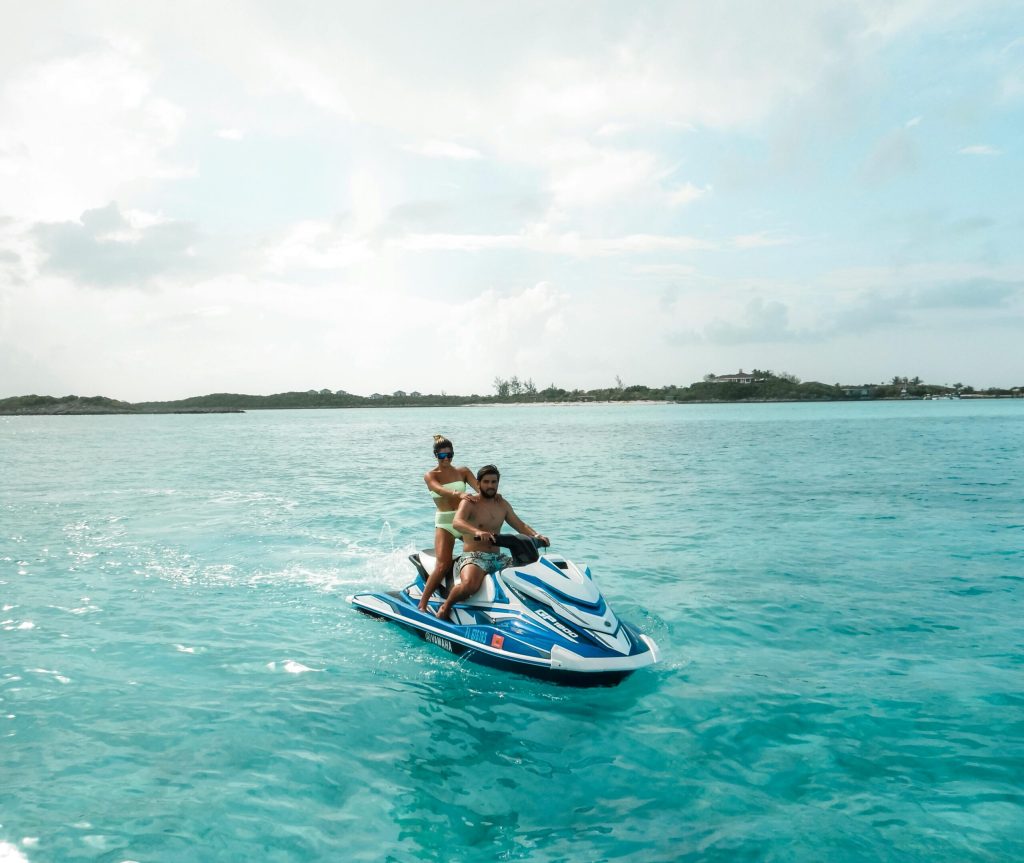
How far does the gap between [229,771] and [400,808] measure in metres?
1.57

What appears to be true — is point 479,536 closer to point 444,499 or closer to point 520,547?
point 520,547

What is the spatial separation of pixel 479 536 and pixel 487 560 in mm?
383

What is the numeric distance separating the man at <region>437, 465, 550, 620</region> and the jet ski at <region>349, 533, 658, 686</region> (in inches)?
5.1

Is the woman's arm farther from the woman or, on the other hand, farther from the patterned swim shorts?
the patterned swim shorts

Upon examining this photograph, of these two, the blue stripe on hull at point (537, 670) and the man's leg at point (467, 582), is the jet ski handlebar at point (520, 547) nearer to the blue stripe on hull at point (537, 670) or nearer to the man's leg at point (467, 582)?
the man's leg at point (467, 582)

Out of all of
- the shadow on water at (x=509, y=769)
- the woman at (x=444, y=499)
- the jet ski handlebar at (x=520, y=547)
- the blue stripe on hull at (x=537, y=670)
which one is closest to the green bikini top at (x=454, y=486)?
the woman at (x=444, y=499)

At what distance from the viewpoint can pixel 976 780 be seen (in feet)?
18.3

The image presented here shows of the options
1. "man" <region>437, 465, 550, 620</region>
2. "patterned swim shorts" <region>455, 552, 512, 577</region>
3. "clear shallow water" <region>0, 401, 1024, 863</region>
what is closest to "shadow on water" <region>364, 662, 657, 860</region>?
"clear shallow water" <region>0, 401, 1024, 863</region>

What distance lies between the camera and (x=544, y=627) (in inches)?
284

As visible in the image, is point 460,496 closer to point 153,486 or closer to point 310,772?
point 310,772

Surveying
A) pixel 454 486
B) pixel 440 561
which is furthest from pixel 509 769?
pixel 454 486

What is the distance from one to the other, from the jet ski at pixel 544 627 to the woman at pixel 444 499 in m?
0.69

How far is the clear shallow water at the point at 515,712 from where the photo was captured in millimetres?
5035

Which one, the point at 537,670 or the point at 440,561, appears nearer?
the point at 537,670
